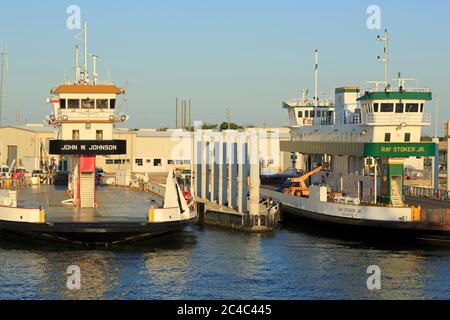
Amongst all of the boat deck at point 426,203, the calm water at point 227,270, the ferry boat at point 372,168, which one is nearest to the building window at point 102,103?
the calm water at point 227,270

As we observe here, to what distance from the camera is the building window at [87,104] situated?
183 feet

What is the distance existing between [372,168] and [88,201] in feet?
73.5

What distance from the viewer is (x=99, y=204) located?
57062mm

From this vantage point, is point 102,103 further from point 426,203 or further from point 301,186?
point 426,203

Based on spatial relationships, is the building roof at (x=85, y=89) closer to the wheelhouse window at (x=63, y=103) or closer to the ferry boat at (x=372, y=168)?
the wheelhouse window at (x=63, y=103)

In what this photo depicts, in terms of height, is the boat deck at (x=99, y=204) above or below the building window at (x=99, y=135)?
below

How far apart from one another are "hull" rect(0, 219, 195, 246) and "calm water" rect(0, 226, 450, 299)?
2.47ft

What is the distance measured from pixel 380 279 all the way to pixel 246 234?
17.7 m

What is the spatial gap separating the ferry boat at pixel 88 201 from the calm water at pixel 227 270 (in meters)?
1.39

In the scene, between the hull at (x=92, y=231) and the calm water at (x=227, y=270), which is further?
the hull at (x=92, y=231)

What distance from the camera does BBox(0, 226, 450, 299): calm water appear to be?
3894 centimetres

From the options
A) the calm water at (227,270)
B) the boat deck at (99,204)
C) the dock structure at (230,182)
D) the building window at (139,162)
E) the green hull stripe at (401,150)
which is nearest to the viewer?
the calm water at (227,270)

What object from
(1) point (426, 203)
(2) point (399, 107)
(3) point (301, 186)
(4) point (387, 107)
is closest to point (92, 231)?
(4) point (387, 107)

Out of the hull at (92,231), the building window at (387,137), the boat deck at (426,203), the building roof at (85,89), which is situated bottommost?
the hull at (92,231)
